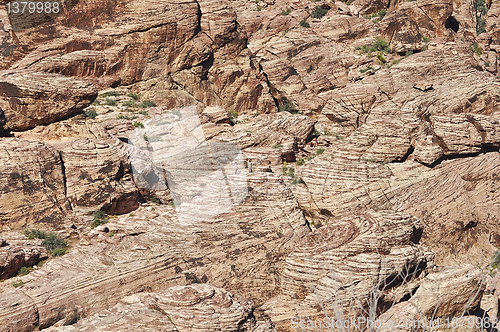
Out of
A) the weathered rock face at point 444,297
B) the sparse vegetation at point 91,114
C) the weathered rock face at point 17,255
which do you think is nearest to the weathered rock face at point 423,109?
the weathered rock face at point 444,297

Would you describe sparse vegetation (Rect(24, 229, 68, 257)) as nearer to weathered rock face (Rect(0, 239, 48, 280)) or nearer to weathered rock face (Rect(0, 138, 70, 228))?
weathered rock face (Rect(0, 239, 48, 280))

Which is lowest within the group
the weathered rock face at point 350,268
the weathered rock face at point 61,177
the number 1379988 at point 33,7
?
the weathered rock face at point 350,268

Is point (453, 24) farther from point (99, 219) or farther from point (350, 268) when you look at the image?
point (99, 219)

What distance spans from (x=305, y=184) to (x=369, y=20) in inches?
743

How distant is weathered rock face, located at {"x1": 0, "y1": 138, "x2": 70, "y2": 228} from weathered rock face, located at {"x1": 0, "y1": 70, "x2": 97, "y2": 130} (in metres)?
3.60

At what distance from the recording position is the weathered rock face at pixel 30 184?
83.8 ft

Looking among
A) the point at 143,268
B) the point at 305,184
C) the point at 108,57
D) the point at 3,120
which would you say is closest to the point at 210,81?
the point at 108,57

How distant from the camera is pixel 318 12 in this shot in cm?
4394

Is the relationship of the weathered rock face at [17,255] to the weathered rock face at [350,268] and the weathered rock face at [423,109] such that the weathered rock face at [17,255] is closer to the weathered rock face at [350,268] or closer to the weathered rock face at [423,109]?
the weathered rock face at [350,268]

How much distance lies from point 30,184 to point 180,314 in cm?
1051

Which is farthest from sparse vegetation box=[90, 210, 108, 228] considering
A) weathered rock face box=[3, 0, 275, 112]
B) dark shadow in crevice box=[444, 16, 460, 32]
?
dark shadow in crevice box=[444, 16, 460, 32]

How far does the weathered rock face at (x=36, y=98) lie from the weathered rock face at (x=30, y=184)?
360cm

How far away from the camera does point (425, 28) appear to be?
4175cm

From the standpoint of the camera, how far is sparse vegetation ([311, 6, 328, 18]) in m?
43.8
